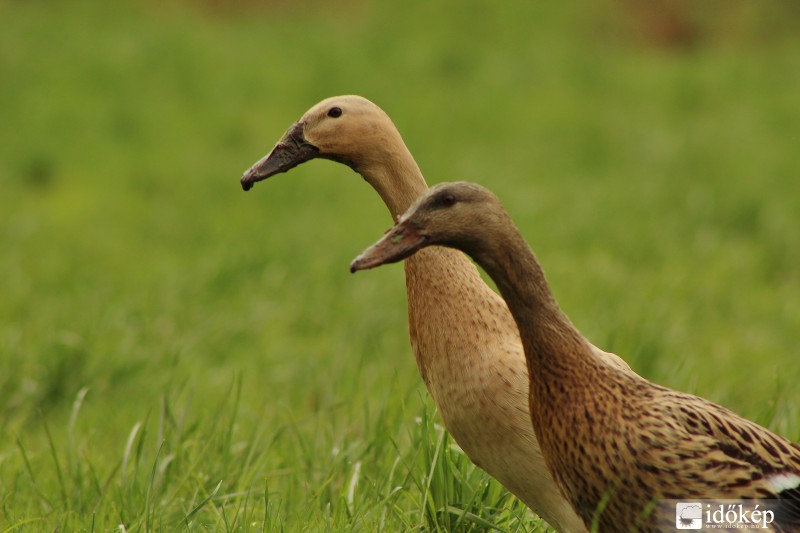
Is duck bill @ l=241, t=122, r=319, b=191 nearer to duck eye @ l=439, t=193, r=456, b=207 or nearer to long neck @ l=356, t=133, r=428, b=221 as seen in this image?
long neck @ l=356, t=133, r=428, b=221

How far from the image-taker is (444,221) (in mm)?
2389

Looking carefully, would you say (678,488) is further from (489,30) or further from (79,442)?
(489,30)

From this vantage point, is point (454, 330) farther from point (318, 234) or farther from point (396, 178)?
point (318, 234)

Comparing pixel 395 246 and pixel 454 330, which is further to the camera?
pixel 454 330

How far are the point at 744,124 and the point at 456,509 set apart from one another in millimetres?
9037

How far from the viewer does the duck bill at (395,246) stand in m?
2.36

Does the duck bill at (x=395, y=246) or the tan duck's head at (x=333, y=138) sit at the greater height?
the tan duck's head at (x=333, y=138)

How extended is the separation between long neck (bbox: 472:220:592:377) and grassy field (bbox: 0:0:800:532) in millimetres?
839

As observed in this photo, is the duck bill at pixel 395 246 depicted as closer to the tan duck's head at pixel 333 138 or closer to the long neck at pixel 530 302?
the long neck at pixel 530 302

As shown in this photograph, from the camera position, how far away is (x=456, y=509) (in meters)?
3.16

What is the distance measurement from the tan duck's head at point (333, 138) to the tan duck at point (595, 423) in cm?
65

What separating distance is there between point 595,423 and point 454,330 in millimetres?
615

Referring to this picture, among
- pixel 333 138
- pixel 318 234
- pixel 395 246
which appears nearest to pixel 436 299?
pixel 333 138

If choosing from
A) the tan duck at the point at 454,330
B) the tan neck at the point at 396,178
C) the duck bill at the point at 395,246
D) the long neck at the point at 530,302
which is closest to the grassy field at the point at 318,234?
the tan duck at the point at 454,330
